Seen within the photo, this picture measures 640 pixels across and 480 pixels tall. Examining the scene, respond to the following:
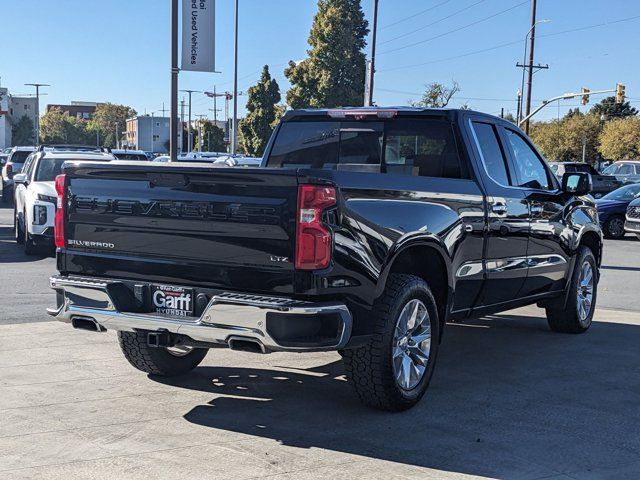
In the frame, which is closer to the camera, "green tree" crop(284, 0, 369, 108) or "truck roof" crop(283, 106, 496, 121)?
"truck roof" crop(283, 106, 496, 121)

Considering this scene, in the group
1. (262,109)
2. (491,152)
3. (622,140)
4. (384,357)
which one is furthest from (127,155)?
(622,140)

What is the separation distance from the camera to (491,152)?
693cm

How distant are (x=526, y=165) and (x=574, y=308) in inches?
67.1

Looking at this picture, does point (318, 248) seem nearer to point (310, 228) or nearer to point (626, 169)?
point (310, 228)

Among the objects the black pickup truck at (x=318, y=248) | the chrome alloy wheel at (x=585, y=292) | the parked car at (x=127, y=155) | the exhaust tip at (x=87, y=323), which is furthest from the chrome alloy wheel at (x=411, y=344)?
the parked car at (x=127, y=155)

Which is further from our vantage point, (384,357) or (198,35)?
(198,35)

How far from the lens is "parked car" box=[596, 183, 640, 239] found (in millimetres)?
22078

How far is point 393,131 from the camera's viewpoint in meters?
6.85

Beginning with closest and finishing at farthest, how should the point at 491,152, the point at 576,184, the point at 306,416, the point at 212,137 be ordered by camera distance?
the point at 306,416 → the point at 491,152 → the point at 576,184 → the point at 212,137

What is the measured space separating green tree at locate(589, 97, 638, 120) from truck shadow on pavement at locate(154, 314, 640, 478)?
111m

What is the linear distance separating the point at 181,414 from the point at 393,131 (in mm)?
2876

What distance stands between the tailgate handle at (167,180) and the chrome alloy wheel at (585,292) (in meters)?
4.84

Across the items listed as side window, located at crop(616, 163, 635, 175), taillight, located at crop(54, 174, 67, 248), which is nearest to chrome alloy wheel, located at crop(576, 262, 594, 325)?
taillight, located at crop(54, 174, 67, 248)

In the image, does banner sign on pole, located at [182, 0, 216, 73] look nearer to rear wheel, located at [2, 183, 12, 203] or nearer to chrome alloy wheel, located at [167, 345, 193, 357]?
chrome alloy wheel, located at [167, 345, 193, 357]
